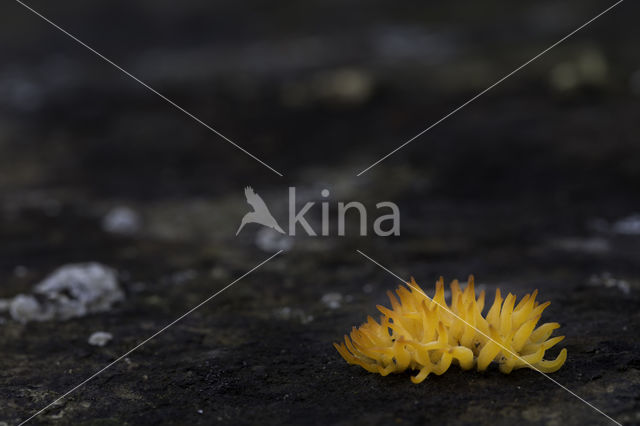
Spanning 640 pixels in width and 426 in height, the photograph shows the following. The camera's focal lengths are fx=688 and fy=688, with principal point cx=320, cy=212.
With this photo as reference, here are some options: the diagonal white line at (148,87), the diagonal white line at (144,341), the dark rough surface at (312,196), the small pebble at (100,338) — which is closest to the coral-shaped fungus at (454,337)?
the dark rough surface at (312,196)

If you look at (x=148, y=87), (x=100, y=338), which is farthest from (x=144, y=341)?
(x=148, y=87)

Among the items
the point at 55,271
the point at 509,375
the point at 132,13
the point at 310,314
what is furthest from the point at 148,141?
the point at 132,13

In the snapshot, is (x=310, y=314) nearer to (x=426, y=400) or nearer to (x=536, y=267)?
(x=426, y=400)

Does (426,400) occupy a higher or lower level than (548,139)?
lower

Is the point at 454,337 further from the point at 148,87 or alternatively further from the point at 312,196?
the point at 148,87

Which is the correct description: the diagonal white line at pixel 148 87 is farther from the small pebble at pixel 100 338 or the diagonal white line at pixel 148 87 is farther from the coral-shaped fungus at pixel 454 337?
the coral-shaped fungus at pixel 454 337

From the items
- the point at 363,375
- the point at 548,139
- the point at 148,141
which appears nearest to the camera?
the point at 363,375

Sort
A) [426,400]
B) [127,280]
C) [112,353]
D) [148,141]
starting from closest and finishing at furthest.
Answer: [426,400]
[112,353]
[127,280]
[148,141]

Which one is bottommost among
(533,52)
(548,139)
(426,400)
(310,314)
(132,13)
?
(426,400)
